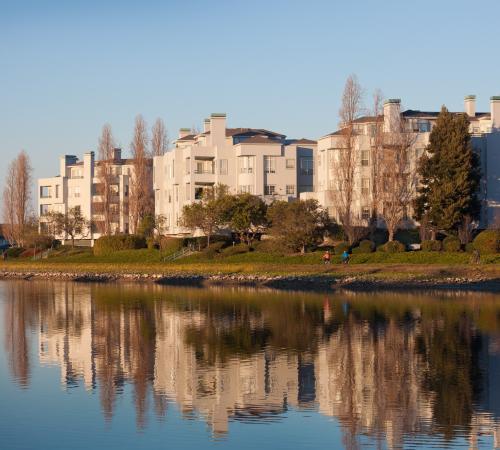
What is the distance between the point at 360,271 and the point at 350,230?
→ 446 inches

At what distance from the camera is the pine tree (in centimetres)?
7156

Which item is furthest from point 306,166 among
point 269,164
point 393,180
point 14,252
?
point 14,252

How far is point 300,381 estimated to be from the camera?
2495 cm

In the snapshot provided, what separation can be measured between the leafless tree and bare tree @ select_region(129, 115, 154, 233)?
16.0m

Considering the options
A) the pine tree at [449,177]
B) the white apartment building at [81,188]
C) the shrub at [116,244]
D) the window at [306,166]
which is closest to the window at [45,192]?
the white apartment building at [81,188]

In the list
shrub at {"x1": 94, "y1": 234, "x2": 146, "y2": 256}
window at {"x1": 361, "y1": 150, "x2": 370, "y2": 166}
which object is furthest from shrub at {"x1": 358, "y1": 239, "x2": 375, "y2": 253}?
shrub at {"x1": 94, "y1": 234, "x2": 146, "y2": 256}

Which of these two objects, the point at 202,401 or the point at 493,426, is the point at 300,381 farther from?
the point at 493,426

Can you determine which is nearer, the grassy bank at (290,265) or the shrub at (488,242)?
the grassy bank at (290,265)

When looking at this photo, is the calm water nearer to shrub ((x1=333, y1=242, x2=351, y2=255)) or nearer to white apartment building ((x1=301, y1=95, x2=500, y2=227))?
shrub ((x1=333, y1=242, x2=351, y2=255))

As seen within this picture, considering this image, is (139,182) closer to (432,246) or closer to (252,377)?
(432,246)

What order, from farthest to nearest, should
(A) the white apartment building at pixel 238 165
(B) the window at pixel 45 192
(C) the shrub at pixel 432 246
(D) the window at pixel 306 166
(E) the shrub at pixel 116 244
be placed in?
(B) the window at pixel 45 192 → (D) the window at pixel 306 166 → (A) the white apartment building at pixel 238 165 → (E) the shrub at pixel 116 244 → (C) the shrub at pixel 432 246

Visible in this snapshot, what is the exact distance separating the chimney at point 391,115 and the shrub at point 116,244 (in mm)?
25426

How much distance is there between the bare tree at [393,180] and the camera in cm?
7388

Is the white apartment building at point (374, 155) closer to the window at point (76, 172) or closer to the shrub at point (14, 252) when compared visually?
the shrub at point (14, 252)
